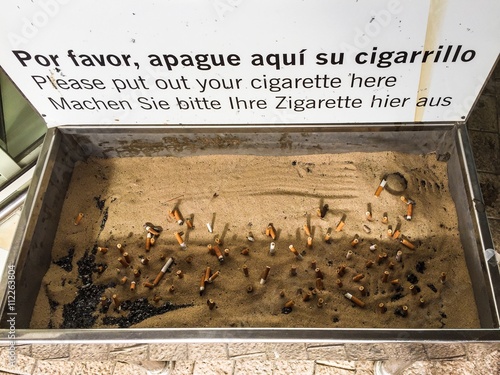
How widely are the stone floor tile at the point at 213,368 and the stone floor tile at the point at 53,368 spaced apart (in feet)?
2.23

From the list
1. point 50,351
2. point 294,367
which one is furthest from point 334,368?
point 50,351

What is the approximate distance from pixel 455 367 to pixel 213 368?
127 centimetres

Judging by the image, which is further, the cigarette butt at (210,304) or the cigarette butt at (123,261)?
the cigarette butt at (123,261)

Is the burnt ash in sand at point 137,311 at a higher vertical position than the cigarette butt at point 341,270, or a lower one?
lower


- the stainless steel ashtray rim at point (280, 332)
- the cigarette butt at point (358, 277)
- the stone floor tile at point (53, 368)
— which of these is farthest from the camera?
the stone floor tile at point (53, 368)

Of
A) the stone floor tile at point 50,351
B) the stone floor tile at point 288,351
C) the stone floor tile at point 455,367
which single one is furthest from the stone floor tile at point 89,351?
the stone floor tile at point 455,367

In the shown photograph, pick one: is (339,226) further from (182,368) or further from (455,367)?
(182,368)


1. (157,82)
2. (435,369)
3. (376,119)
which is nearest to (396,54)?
(376,119)

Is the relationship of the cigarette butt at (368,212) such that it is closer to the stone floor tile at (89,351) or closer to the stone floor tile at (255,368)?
the stone floor tile at (255,368)

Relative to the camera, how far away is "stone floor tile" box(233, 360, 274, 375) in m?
2.40

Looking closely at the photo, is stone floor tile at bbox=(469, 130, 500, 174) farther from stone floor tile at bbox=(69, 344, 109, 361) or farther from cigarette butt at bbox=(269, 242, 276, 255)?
stone floor tile at bbox=(69, 344, 109, 361)

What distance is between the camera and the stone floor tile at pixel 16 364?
2.46 metres

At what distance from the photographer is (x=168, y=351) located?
1.88 metres

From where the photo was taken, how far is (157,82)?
2.06m
